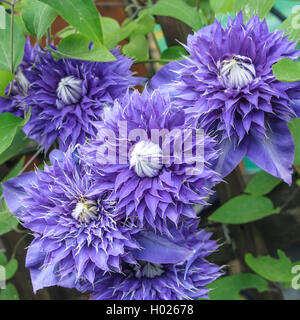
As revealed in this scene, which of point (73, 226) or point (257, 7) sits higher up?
point (257, 7)

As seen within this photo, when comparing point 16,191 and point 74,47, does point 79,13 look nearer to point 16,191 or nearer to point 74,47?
point 74,47

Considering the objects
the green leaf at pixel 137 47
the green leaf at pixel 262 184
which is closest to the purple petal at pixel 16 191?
the green leaf at pixel 137 47

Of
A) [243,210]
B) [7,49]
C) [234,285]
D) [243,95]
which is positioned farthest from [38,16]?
[234,285]

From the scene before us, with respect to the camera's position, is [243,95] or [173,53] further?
[173,53]

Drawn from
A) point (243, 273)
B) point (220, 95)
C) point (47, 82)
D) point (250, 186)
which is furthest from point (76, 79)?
point (243, 273)

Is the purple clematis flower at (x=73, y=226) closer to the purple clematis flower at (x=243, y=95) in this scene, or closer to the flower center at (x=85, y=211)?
the flower center at (x=85, y=211)

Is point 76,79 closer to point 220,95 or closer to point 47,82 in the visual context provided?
point 47,82

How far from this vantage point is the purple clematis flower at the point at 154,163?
1.45ft

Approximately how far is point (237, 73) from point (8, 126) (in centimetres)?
31

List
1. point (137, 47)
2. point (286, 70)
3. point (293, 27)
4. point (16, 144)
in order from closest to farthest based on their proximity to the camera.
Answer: point (286, 70) → point (293, 27) → point (16, 144) → point (137, 47)

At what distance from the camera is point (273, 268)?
830 millimetres

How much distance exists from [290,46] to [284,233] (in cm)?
57

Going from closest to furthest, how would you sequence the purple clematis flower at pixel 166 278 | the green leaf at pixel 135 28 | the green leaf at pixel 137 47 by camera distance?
the purple clematis flower at pixel 166 278 < the green leaf at pixel 135 28 < the green leaf at pixel 137 47

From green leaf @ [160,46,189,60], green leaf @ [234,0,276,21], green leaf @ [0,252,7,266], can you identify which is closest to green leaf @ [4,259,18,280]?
green leaf @ [0,252,7,266]
